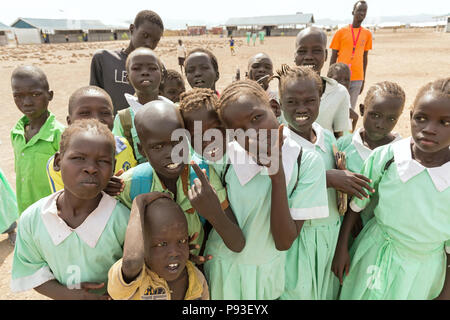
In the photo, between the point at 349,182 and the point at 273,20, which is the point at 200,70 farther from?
the point at 273,20

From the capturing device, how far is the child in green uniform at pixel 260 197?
1.46 meters

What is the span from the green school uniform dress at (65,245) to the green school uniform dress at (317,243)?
1035 millimetres

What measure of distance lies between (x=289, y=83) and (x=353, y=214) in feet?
2.92

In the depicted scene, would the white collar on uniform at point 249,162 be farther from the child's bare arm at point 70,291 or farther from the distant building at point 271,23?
the distant building at point 271,23

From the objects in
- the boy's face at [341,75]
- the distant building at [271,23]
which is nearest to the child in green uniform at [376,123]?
the boy's face at [341,75]

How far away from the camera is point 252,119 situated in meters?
1.47

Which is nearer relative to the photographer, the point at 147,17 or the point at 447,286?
the point at 447,286

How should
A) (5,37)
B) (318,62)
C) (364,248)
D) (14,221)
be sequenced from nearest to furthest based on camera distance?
(364,248), (318,62), (14,221), (5,37)

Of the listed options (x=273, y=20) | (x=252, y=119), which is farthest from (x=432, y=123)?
(x=273, y=20)

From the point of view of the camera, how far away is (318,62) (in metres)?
2.75

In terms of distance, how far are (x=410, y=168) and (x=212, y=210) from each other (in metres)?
1.08

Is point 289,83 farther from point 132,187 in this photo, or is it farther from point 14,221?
point 14,221

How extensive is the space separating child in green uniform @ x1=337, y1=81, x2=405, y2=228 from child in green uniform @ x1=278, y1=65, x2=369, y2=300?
0.76 ft

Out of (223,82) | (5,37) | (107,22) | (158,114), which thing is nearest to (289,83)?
(158,114)
